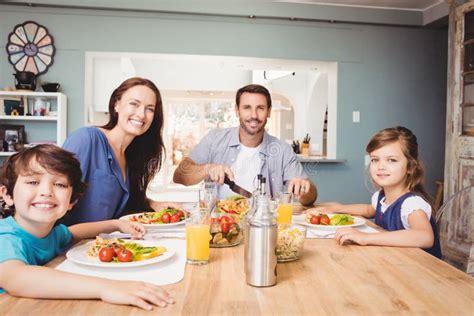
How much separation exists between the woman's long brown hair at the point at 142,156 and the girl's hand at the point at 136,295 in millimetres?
1229

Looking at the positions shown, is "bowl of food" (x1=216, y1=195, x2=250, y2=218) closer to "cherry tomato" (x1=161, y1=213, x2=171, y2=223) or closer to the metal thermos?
"cherry tomato" (x1=161, y1=213, x2=171, y2=223)

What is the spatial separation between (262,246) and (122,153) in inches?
50.1

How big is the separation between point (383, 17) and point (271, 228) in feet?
14.4

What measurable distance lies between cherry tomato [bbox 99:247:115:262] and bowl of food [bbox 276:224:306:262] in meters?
0.45

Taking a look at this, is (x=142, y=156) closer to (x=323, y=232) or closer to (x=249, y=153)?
(x=249, y=153)

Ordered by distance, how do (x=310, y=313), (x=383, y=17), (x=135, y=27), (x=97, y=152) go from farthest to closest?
(x=383, y=17), (x=135, y=27), (x=97, y=152), (x=310, y=313)

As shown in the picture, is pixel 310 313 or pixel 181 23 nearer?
pixel 310 313

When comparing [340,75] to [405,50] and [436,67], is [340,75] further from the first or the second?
[436,67]

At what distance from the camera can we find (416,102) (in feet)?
16.2

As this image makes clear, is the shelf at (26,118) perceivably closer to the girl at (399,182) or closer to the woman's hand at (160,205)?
the woman's hand at (160,205)

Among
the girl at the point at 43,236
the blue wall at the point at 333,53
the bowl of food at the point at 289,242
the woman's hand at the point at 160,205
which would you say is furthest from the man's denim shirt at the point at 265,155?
the blue wall at the point at 333,53

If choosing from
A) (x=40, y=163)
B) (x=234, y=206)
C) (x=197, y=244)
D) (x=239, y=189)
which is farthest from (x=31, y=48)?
(x=197, y=244)

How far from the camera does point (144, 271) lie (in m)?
1.10

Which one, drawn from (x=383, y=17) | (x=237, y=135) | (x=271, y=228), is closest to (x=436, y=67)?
(x=383, y=17)
